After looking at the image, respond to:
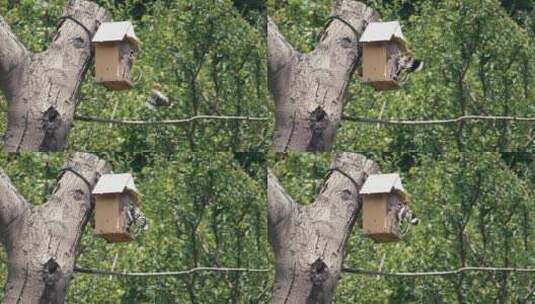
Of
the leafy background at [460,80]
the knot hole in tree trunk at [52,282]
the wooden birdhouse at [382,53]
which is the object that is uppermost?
the leafy background at [460,80]

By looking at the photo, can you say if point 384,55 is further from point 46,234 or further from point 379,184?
point 46,234

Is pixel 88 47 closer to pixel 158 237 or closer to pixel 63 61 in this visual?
pixel 63 61

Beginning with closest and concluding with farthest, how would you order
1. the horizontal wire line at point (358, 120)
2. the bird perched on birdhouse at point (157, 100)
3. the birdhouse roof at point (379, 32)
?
the birdhouse roof at point (379, 32), the horizontal wire line at point (358, 120), the bird perched on birdhouse at point (157, 100)

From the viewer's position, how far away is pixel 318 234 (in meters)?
12.5

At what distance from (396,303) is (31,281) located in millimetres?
1993

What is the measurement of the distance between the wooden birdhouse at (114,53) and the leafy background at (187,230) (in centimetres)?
67

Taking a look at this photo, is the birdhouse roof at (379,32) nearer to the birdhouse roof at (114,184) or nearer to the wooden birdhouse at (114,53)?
the wooden birdhouse at (114,53)

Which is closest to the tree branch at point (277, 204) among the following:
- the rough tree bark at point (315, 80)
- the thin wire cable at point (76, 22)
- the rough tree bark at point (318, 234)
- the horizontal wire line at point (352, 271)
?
the rough tree bark at point (318, 234)

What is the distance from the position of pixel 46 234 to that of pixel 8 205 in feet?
0.67

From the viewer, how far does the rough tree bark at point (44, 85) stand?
12.7 metres

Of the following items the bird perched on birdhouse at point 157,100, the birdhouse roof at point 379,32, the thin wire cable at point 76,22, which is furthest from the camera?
the bird perched on birdhouse at point 157,100

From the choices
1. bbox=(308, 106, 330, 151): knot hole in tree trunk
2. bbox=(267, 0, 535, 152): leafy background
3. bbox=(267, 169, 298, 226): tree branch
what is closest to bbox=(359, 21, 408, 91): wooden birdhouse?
bbox=(308, 106, 330, 151): knot hole in tree trunk

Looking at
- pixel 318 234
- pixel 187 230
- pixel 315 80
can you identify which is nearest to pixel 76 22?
pixel 315 80

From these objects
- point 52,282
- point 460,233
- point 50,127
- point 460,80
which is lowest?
point 52,282
